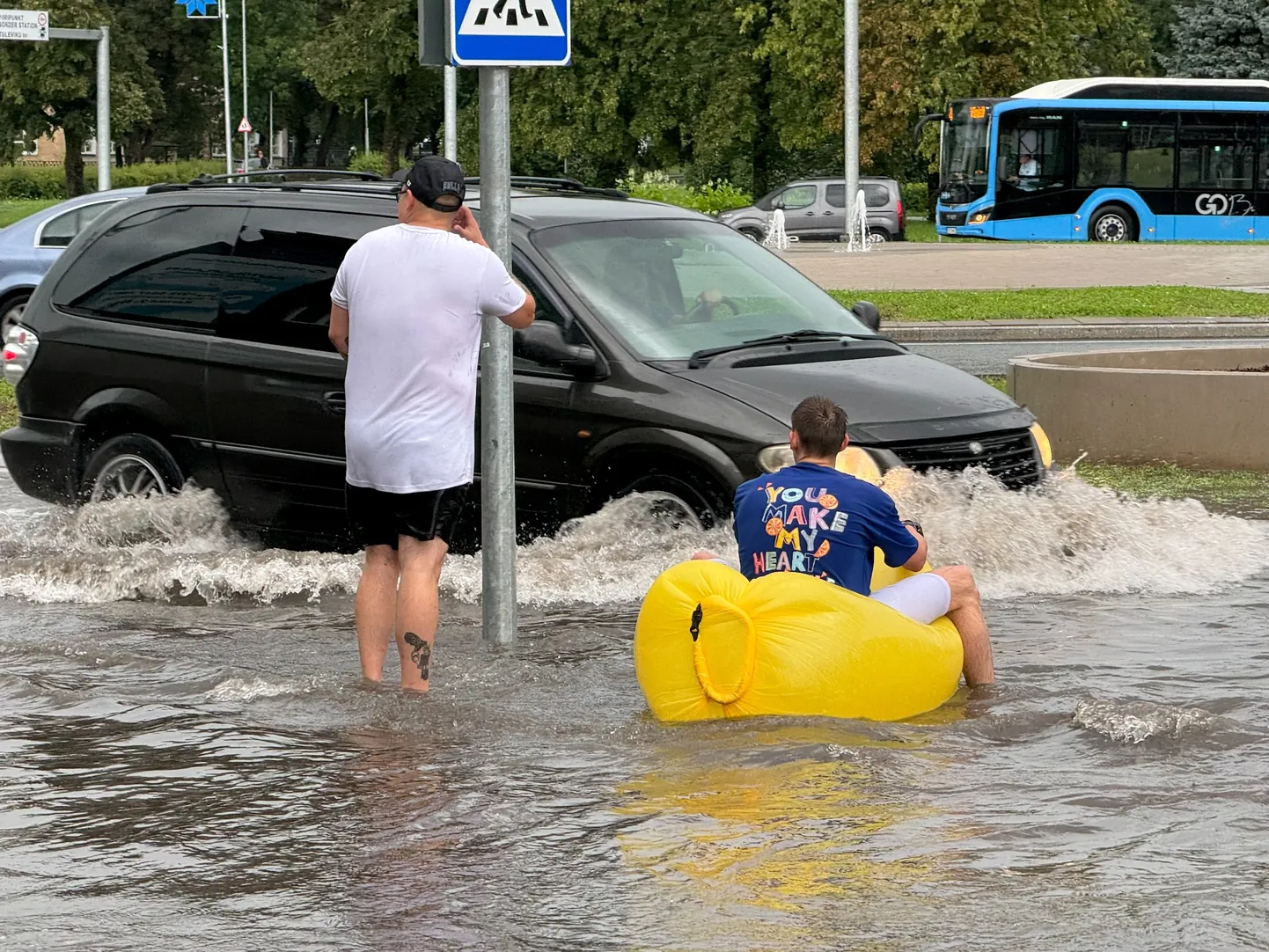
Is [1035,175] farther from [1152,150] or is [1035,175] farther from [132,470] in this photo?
[132,470]

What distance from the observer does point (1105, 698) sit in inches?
266

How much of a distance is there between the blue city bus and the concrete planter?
28.5 m

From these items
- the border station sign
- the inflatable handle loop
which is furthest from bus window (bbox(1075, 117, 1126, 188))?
the inflatable handle loop

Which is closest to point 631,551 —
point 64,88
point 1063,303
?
point 1063,303

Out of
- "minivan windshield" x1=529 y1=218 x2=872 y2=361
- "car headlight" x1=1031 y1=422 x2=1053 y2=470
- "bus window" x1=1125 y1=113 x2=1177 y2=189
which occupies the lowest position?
"car headlight" x1=1031 y1=422 x2=1053 y2=470

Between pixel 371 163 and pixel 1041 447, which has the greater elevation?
pixel 371 163

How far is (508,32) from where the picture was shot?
700cm

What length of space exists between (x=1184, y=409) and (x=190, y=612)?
6.27 metres

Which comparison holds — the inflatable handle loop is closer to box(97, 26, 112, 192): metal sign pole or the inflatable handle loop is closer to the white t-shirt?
the white t-shirt

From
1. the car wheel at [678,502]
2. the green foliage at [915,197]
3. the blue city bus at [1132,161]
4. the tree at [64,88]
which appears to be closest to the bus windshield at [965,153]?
the blue city bus at [1132,161]

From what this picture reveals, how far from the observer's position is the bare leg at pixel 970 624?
6758mm

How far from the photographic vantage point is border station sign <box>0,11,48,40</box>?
32344 mm

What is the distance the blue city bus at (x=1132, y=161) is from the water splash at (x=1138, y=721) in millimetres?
34895

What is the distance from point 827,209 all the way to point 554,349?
121 feet
